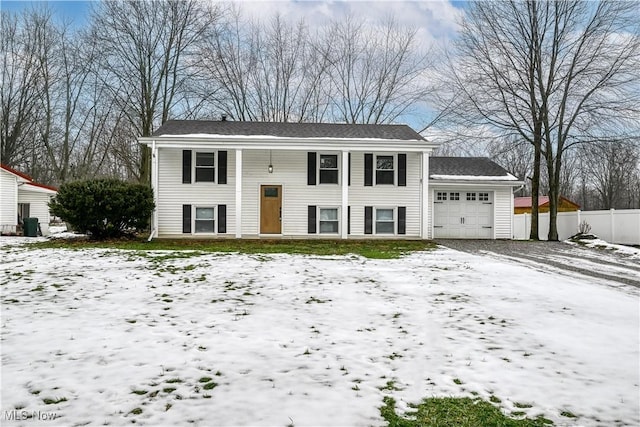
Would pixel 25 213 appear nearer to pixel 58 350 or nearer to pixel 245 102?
pixel 245 102

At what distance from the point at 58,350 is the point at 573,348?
4.94 meters

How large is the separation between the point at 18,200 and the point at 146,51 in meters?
10.5

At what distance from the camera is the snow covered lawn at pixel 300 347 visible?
115 inches

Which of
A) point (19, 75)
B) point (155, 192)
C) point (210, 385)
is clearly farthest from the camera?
point (19, 75)

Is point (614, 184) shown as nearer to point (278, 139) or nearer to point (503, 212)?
point (503, 212)

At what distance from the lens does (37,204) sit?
72.0 ft

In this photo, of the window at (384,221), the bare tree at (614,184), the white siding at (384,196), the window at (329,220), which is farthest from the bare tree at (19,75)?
the bare tree at (614,184)

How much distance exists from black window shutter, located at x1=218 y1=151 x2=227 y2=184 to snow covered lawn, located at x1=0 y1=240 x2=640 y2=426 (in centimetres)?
941

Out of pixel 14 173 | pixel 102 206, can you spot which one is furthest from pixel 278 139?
pixel 14 173

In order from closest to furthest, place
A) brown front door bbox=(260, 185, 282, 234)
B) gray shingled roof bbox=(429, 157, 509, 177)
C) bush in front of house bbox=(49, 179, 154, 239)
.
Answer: bush in front of house bbox=(49, 179, 154, 239), brown front door bbox=(260, 185, 282, 234), gray shingled roof bbox=(429, 157, 509, 177)

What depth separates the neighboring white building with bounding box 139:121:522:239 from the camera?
1612cm
